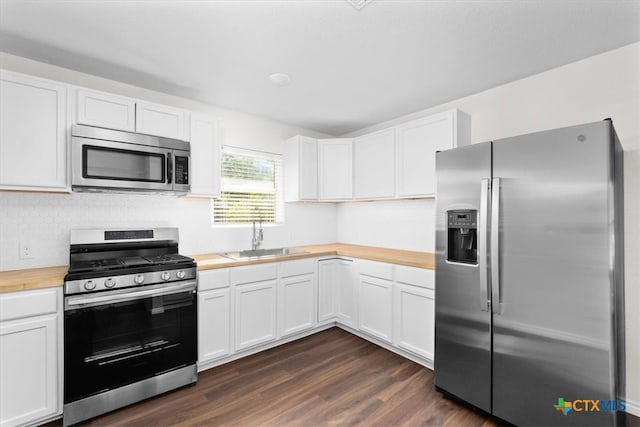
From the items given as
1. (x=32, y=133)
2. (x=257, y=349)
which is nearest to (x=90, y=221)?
(x=32, y=133)

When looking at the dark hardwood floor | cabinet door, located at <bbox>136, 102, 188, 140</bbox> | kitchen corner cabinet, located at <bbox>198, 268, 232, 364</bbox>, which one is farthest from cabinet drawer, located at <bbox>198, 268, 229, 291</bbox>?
cabinet door, located at <bbox>136, 102, 188, 140</bbox>

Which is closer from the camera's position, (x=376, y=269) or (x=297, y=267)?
(x=376, y=269)

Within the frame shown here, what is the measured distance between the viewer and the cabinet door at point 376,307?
289cm

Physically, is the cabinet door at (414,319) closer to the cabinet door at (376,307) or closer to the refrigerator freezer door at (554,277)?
the cabinet door at (376,307)

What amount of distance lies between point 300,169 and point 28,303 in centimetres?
261

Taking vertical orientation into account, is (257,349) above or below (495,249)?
below

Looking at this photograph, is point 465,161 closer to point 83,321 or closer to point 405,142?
point 405,142

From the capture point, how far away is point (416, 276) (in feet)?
8.68

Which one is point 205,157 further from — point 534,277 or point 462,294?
point 534,277

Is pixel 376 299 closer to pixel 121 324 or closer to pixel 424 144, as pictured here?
pixel 424 144

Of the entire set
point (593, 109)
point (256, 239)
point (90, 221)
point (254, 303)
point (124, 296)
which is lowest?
point (254, 303)

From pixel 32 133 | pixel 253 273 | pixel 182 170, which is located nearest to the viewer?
pixel 32 133

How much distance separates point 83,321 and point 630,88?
4011 millimetres

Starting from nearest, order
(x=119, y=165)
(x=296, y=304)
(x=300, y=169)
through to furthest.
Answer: (x=119, y=165) < (x=296, y=304) < (x=300, y=169)
